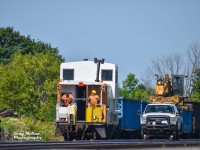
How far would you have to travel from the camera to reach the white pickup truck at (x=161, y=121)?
1708 inches

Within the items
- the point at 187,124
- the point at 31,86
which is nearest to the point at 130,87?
the point at 31,86

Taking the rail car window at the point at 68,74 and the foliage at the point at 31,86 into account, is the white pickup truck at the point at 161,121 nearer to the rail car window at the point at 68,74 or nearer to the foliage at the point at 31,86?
the rail car window at the point at 68,74

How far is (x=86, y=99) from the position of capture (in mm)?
41781

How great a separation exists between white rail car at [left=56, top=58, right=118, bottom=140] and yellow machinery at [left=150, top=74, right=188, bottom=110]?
31.5 feet

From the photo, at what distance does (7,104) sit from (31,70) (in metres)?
5.57

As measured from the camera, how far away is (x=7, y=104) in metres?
86.8

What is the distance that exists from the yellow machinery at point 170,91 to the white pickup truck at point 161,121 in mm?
6845

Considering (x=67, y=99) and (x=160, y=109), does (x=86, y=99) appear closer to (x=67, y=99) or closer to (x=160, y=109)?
(x=67, y=99)

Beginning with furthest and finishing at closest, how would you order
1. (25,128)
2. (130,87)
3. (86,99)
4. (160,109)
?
1. (130,87)
2. (25,128)
3. (160,109)
4. (86,99)

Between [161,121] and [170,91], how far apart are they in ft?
40.5

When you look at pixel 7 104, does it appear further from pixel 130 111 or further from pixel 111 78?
pixel 111 78

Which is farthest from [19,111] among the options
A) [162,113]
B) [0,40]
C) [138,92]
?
[0,40]

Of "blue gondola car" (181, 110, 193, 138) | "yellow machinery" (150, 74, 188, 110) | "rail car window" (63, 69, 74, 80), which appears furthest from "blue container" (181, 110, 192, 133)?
"rail car window" (63, 69, 74, 80)

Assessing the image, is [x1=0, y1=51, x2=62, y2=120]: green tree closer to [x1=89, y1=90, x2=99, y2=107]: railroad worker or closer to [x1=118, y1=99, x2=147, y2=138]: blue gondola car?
[x1=118, y1=99, x2=147, y2=138]: blue gondola car
